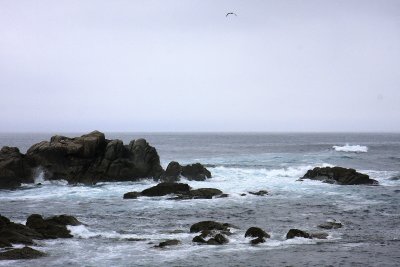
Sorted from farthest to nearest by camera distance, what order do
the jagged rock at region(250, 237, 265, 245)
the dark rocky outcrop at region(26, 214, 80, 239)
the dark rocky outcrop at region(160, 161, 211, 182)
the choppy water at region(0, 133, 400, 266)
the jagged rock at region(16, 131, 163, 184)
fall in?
the dark rocky outcrop at region(160, 161, 211, 182)
the jagged rock at region(16, 131, 163, 184)
the dark rocky outcrop at region(26, 214, 80, 239)
the jagged rock at region(250, 237, 265, 245)
the choppy water at region(0, 133, 400, 266)

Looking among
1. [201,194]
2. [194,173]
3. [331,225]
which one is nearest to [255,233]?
[331,225]

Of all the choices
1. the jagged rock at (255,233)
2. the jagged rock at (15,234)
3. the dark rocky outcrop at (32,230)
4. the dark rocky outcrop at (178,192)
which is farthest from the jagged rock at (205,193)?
the jagged rock at (15,234)

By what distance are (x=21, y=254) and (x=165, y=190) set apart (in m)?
21.0

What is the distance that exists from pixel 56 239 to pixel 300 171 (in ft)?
139

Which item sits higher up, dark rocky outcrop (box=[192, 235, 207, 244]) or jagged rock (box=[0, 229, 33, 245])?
jagged rock (box=[0, 229, 33, 245])

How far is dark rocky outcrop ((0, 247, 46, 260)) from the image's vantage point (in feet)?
63.2

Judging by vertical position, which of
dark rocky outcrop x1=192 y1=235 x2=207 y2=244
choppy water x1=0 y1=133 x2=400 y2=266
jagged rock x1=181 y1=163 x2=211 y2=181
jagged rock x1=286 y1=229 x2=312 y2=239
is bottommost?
choppy water x1=0 y1=133 x2=400 y2=266

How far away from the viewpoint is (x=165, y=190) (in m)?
40.1

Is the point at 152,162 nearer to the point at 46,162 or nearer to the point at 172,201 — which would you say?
the point at 46,162

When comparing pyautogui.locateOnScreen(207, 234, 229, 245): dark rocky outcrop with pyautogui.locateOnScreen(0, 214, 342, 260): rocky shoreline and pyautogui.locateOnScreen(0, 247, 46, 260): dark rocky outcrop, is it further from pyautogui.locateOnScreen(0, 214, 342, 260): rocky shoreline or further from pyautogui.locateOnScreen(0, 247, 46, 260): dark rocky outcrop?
pyautogui.locateOnScreen(0, 247, 46, 260): dark rocky outcrop

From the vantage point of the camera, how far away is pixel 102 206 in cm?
3441

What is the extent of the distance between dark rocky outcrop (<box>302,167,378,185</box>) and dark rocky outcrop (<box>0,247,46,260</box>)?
35.0m

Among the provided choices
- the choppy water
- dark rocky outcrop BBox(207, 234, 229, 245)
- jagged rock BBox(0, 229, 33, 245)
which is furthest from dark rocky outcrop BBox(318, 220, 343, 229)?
jagged rock BBox(0, 229, 33, 245)

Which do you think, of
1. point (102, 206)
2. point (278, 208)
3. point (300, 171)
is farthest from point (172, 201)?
point (300, 171)
